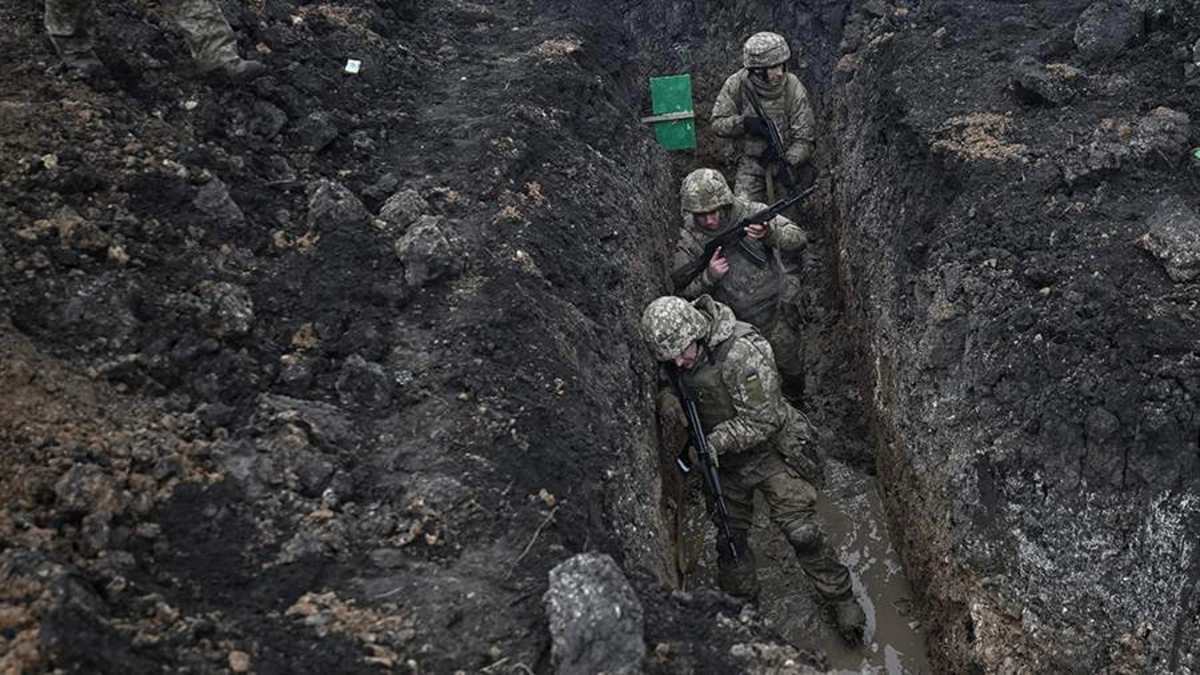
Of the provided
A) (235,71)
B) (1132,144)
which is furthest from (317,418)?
(1132,144)

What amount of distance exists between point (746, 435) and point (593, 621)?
2722 mm

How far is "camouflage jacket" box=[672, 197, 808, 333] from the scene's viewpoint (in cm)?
808

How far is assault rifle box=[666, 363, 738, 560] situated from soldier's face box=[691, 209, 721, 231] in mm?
1754

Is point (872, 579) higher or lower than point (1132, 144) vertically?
lower

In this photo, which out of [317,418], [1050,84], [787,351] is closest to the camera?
[317,418]

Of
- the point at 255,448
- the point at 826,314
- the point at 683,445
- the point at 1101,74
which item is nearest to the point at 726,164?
the point at 826,314

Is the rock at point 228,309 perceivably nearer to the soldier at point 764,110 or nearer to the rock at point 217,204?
the rock at point 217,204

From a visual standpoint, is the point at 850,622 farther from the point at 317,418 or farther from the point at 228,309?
the point at 228,309

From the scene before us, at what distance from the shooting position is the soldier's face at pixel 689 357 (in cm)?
641


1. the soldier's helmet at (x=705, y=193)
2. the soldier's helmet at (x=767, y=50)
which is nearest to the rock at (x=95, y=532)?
the soldier's helmet at (x=705, y=193)

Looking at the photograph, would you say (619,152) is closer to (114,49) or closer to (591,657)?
(114,49)

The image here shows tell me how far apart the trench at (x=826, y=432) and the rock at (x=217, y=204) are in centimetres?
333

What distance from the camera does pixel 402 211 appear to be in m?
6.27

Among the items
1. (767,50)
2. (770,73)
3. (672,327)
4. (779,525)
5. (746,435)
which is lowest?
(779,525)
